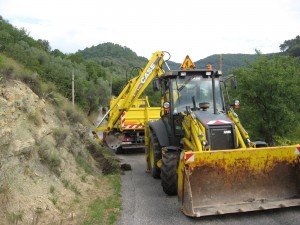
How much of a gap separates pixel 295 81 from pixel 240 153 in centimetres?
931

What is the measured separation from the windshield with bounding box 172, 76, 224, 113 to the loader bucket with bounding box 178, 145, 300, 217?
8.07ft

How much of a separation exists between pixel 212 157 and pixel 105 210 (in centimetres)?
243

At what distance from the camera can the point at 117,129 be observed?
16500mm

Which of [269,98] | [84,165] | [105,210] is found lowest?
[105,210]

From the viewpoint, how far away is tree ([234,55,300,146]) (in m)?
14.8

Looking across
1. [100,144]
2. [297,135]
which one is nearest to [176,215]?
[100,144]

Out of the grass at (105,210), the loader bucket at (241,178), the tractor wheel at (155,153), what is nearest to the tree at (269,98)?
the tractor wheel at (155,153)

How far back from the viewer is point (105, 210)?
7539 millimetres

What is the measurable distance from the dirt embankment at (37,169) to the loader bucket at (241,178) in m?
2.27

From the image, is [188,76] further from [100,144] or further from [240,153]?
[100,144]

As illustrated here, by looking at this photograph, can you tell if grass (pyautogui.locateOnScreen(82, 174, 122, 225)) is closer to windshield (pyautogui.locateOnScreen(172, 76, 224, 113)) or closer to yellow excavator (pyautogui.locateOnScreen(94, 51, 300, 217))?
yellow excavator (pyautogui.locateOnScreen(94, 51, 300, 217))

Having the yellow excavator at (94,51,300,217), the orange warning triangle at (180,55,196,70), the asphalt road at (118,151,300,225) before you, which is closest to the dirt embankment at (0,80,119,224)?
the asphalt road at (118,151,300,225)

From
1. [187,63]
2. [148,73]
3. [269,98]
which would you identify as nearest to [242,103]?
[269,98]

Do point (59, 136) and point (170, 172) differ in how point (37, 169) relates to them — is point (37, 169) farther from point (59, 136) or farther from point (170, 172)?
point (170, 172)
